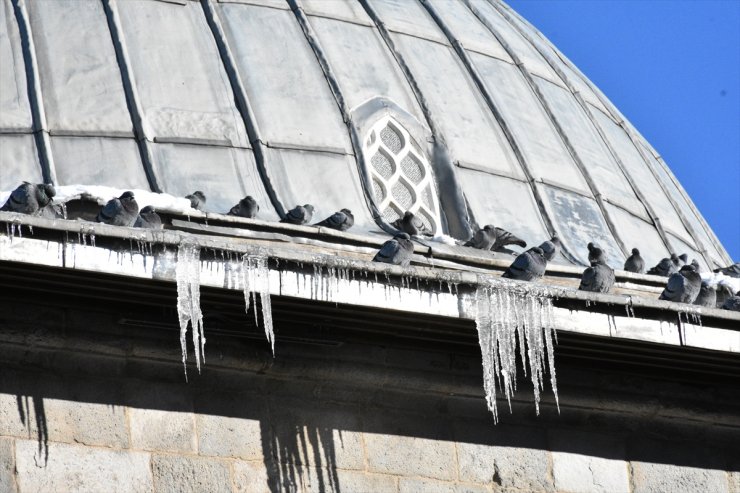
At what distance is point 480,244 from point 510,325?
3.16 metres

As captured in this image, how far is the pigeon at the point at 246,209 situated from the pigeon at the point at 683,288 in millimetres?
2867

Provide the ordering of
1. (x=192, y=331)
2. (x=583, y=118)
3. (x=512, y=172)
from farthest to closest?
1. (x=583, y=118)
2. (x=512, y=172)
3. (x=192, y=331)

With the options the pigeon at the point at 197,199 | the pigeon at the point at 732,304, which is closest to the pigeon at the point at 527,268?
the pigeon at the point at 732,304

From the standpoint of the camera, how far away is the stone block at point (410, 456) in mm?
13719

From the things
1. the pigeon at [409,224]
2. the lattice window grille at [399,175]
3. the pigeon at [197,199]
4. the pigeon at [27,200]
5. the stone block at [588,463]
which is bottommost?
the stone block at [588,463]

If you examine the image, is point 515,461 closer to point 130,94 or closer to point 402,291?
point 402,291

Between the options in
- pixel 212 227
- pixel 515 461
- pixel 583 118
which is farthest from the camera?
pixel 583 118

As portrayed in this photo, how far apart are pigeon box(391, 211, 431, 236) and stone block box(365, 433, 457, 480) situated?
2946 millimetres

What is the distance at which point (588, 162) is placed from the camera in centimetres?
1920

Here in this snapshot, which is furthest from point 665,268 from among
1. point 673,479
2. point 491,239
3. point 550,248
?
point 673,479

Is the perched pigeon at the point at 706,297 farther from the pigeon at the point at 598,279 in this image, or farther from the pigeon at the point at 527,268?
the pigeon at the point at 527,268

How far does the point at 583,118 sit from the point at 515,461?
21.8 ft

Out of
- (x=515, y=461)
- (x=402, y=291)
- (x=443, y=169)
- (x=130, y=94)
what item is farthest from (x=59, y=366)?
(x=443, y=169)

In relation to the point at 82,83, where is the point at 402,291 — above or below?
below
